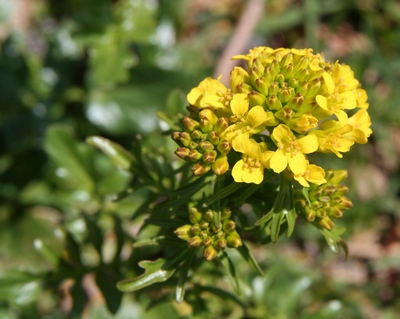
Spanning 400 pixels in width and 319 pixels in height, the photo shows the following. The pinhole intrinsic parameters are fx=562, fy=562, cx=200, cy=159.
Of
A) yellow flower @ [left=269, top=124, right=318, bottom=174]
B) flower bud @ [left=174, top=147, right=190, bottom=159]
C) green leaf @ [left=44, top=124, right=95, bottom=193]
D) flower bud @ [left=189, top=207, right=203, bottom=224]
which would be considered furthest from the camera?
green leaf @ [left=44, top=124, right=95, bottom=193]

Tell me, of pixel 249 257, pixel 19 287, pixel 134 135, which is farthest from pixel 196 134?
pixel 134 135

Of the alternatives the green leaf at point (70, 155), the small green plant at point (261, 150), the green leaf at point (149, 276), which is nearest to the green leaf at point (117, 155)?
the small green plant at point (261, 150)

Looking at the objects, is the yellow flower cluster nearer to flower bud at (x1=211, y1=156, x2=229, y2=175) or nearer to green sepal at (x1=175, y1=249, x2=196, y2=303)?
flower bud at (x1=211, y1=156, x2=229, y2=175)

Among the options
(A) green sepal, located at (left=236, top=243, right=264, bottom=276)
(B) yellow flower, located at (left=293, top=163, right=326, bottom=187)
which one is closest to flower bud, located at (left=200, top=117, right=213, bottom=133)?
(B) yellow flower, located at (left=293, top=163, right=326, bottom=187)

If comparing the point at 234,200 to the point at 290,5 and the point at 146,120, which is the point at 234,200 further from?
the point at 290,5

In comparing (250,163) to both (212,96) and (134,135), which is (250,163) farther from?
(134,135)
